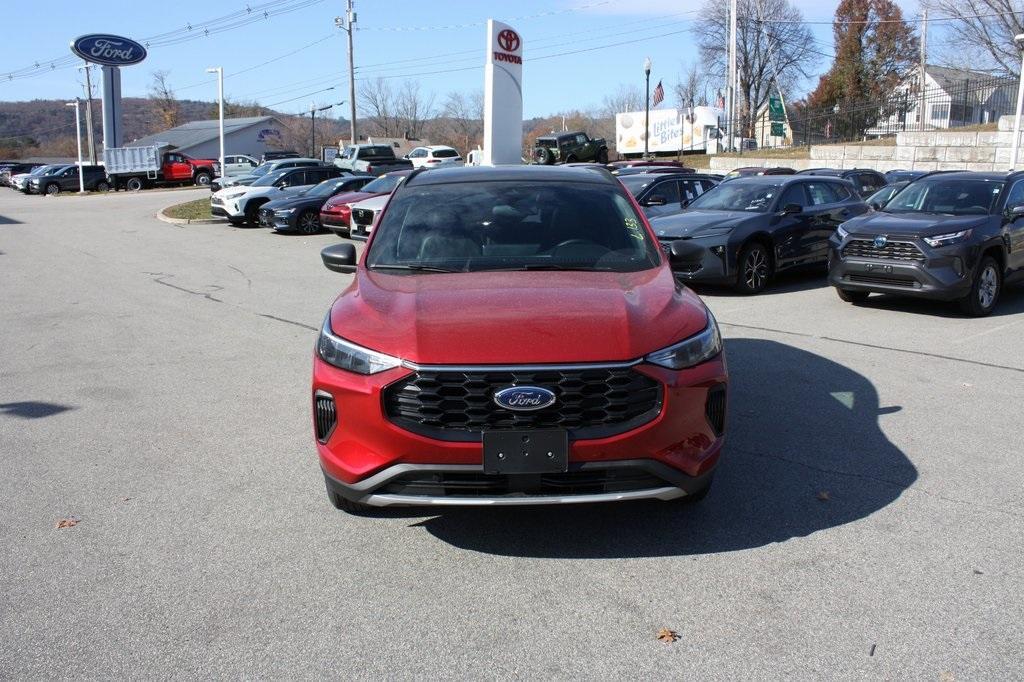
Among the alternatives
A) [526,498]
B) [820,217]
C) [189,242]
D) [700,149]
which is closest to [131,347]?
[526,498]

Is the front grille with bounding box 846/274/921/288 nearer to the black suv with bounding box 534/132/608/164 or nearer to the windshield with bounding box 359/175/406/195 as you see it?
the windshield with bounding box 359/175/406/195

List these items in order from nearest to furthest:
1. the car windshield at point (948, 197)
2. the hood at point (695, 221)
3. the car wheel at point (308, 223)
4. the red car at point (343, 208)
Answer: the car windshield at point (948, 197) → the hood at point (695, 221) → the red car at point (343, 208) → the car wheel at point (308, 223)

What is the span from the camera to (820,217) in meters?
13.6

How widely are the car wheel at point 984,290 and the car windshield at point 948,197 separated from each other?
2.53 feet

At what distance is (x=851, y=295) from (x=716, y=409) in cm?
798

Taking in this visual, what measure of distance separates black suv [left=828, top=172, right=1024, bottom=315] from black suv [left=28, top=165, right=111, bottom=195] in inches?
1856

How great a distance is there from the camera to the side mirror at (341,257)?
5.95 meters

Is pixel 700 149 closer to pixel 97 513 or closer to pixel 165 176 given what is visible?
pixel 165 176

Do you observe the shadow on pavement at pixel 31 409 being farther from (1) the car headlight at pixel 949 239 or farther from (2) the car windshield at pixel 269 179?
(2) the car windshield at pixel 269 179

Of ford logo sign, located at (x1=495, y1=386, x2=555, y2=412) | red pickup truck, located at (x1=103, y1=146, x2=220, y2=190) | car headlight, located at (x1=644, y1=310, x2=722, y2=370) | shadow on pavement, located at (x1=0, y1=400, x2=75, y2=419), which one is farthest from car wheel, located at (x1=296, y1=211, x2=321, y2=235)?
red pickup truck, located at (x1=103, y1=146, x2=220, y2=190)

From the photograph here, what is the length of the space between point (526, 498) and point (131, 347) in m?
6.69

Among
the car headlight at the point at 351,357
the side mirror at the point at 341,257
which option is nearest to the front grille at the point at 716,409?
the car headlight at the point at 351,357

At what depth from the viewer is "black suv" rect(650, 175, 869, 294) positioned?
39.9ft

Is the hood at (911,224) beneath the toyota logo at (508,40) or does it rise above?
beneath
